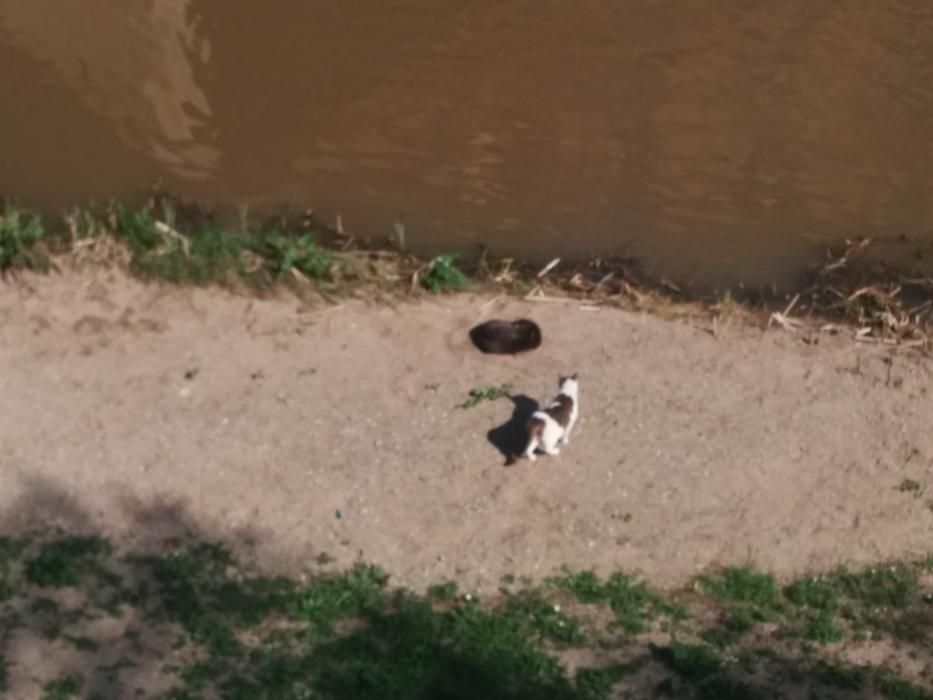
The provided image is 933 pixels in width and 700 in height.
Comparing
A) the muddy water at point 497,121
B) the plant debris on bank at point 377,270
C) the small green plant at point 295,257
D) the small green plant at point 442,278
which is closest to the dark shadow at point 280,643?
the plant debris on bank at point 377,270

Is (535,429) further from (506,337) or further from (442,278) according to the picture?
(442,278)

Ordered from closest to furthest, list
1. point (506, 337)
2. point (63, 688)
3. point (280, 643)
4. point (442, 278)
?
point (63, 688) → point (280, 643) → point (506, 337) → point (442, 278)

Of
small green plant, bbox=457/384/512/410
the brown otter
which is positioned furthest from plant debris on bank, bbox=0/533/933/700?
the brown otter

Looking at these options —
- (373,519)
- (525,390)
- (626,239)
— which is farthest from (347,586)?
(626,239)

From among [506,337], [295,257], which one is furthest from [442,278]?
[295,257]

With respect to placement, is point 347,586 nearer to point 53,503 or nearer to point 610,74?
point 53,503

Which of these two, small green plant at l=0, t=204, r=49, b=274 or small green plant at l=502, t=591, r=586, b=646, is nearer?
small green plant at l=502, t=591, r=586, b=646

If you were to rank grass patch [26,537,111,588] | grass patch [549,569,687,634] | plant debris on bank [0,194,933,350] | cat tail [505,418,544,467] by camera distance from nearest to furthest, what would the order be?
grass patch [26,537,111,588]
grass patch [549,569,687,634]
cat tail [505,418,544,467]
plant debris on bank [0,194,933,350]

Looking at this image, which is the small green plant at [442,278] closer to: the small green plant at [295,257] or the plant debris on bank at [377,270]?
the plant debris on bank at [377,270]

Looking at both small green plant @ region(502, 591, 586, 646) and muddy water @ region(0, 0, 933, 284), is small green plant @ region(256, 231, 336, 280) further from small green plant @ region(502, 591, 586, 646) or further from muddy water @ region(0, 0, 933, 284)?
small green plant @ region(502, 591, 586, 646)
